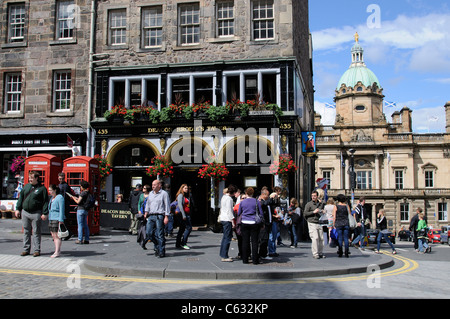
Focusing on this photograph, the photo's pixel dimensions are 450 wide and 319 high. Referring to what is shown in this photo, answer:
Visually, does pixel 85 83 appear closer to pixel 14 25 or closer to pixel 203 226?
pixel 14 25

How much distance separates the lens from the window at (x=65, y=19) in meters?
23.0

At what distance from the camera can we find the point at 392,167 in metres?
63.9

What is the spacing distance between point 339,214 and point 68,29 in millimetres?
18172

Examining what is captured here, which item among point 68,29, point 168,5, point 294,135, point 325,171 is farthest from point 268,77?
point 325,171

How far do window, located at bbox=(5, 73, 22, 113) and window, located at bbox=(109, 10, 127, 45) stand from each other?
571 centimetres

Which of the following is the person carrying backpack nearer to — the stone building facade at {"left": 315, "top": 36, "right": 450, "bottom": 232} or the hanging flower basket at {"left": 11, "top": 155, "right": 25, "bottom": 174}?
the hanging flower basket at {"left": 11, "top": 155, "right": 25, "bottom": 174}

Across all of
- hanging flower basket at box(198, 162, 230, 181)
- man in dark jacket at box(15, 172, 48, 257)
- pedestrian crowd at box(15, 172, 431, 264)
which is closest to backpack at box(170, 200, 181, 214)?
pedestrian crowd at box(15, 172, 431, 264)

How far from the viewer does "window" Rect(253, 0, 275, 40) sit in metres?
21.1

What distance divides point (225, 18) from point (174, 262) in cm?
1515

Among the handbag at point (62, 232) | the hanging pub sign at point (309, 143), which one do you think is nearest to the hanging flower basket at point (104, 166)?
the hanging pub sign at point (309, 143)

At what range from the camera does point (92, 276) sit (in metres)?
8.74

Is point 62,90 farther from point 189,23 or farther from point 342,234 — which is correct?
point 342,234

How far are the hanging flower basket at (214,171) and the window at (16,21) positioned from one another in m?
13.3

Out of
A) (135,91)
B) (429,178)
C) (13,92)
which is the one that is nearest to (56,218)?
(135,91)
